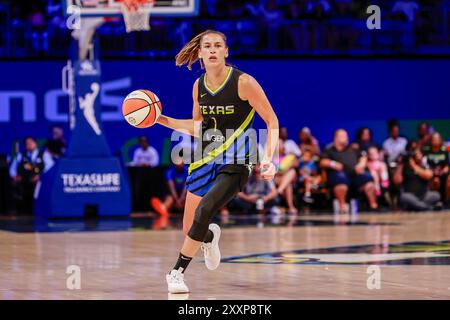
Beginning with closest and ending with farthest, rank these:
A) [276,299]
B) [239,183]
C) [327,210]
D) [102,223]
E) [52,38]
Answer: [276,299], [239,183], [102,223], [327,210], [52,38]

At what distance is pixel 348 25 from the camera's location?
24.7m

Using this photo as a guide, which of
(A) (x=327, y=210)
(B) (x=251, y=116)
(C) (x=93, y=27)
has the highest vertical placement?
(C) (x=93, y=27)

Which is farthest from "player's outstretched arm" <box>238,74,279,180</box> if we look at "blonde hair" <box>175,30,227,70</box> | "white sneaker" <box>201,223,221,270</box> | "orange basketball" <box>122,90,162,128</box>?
"white sneaker" <box>201,223,221,270</box>

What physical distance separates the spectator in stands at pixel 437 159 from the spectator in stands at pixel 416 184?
1.18 feet

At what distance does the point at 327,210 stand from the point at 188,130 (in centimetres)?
1220

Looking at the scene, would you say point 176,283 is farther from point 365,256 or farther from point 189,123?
point 365,256

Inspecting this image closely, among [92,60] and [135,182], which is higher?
[92,60]

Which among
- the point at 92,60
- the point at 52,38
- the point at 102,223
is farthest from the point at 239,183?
the point at 52,38

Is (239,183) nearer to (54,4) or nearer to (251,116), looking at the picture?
(251,116)

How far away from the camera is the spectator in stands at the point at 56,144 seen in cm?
2147

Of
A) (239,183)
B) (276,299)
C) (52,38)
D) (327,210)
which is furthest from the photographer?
(52,38)

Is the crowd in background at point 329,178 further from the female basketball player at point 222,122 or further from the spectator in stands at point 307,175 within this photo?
the female basketball player at point 222,122

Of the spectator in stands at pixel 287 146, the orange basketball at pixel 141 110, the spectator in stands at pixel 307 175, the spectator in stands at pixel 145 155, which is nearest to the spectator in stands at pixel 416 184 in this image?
the spectator in stands at pixel 307 175

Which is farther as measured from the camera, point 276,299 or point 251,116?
point 251,116
